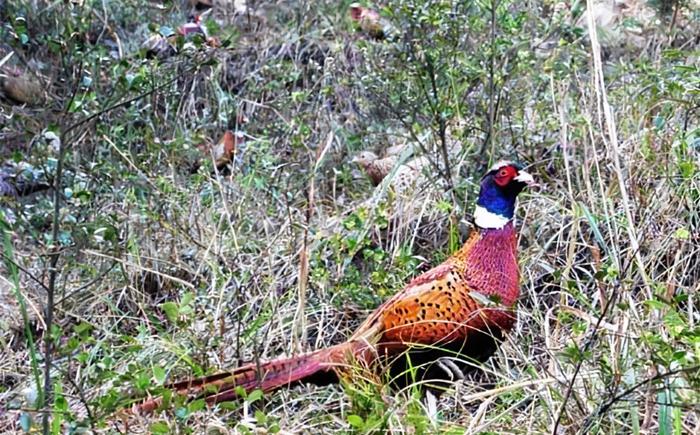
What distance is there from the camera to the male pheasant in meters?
3.24

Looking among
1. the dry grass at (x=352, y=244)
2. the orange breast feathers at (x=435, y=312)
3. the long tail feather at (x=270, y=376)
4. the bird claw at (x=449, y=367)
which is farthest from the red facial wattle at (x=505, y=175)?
the long tail feather at (x=270, y=376)

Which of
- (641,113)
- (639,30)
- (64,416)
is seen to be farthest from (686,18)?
(64,416)

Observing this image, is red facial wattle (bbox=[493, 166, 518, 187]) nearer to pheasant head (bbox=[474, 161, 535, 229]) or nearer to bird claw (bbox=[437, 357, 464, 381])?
pheasant head (bbox=[474, 161, 535, 229])

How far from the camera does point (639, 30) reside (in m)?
5.80

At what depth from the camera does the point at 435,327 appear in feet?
10.7

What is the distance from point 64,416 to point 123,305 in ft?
5.74

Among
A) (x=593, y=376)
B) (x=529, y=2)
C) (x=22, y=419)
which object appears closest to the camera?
(x=22, y=419)

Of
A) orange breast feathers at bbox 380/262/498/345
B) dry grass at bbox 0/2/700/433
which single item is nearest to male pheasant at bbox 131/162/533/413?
orange breast feathers at bbox 380/262/498/345

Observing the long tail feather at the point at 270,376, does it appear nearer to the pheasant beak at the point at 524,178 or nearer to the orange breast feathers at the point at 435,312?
the orange breast feathers at the point at 435,312

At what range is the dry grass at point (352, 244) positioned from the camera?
3006 millimetres

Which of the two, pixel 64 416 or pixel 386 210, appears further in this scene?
pixel 386 210

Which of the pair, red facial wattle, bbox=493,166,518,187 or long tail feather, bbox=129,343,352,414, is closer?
long tail feather, bbox=129,343,352,414

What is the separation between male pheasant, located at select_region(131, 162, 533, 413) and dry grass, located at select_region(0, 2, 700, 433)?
0.11 m

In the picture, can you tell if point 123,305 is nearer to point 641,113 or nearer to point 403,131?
point 403,131
